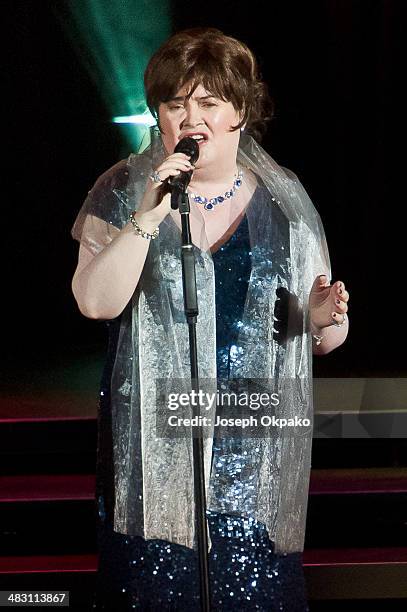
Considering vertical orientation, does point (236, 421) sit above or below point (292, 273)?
below

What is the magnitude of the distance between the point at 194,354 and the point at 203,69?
0.47 m

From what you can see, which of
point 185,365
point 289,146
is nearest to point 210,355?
point 185,365

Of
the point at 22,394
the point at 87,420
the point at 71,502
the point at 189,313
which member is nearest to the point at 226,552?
the point at 189,313

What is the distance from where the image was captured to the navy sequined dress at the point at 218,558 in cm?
156

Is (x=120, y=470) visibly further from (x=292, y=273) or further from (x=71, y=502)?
(x=71, y=502)

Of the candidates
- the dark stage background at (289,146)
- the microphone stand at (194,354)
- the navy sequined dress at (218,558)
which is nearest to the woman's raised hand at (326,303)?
the navy sequined dress at (218,558)

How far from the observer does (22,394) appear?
343 centimetres

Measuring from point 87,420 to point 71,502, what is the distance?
31 centimetres

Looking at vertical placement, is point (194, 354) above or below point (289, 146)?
below

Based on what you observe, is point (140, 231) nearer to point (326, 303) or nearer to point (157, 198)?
point (157, 198)

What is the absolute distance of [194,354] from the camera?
4.39ft

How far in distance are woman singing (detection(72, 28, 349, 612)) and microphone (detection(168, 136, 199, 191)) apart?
0.45 ft

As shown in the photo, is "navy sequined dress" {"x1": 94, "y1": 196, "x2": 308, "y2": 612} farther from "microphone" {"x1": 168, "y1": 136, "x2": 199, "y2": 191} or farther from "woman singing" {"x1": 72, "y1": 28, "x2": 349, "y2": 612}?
"microphone" {"x1": 168, "y1": 136, "x2": 199, "y2": 191}

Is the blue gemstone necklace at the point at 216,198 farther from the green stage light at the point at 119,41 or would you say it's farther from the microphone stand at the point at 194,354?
the green stage light at the point at 119,41
